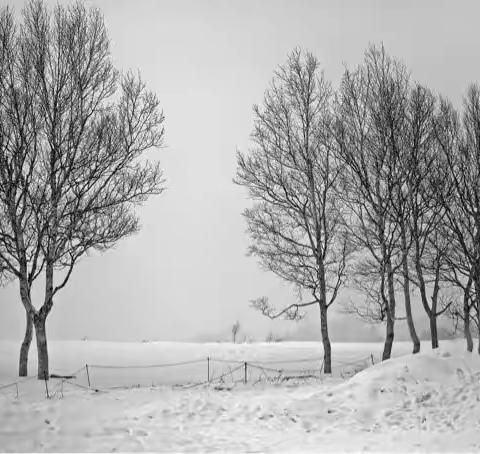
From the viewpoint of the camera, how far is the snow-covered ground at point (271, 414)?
760 centimetres

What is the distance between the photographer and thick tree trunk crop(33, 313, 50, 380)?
13234mm

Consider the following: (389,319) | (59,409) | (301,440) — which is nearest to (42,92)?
(59,409)

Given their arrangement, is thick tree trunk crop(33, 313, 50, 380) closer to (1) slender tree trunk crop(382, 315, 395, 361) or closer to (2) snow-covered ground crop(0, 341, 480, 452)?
(2) snow-covered ground crop(0, 341, 480, 452)

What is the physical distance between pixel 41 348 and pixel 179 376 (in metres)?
5.58

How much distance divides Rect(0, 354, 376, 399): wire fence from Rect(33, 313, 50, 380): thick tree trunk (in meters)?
0.29

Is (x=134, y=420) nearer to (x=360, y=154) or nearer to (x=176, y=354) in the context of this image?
(x=360, y=154)

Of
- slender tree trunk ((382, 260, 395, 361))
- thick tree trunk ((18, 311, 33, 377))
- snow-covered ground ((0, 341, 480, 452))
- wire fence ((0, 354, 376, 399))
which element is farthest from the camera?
slender tree trunk ((382, 260, 395, 361))

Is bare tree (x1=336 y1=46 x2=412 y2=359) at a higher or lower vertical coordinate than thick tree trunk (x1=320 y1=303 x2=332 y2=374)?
higher

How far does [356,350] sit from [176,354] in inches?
382

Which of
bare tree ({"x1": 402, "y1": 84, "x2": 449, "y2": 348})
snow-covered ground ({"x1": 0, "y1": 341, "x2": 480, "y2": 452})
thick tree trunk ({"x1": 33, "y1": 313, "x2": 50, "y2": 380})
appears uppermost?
bare tree ({"x1": 402, "y1": 84, "x2": 449, "y2": 348})

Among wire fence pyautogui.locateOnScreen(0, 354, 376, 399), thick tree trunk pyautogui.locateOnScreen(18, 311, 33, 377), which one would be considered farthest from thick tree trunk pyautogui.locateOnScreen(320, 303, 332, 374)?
thick tree trunk pyautogui.locateOnScreen(18, 311, 33, 377)

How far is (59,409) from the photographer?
9.22 meters

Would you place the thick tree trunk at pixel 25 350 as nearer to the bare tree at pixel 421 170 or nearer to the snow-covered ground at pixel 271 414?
the snow-covered ground at pixel 271 414

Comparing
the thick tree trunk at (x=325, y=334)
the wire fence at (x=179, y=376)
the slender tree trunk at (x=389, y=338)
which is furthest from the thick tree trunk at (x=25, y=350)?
the slender tree trunk at (x=389, y=338)
